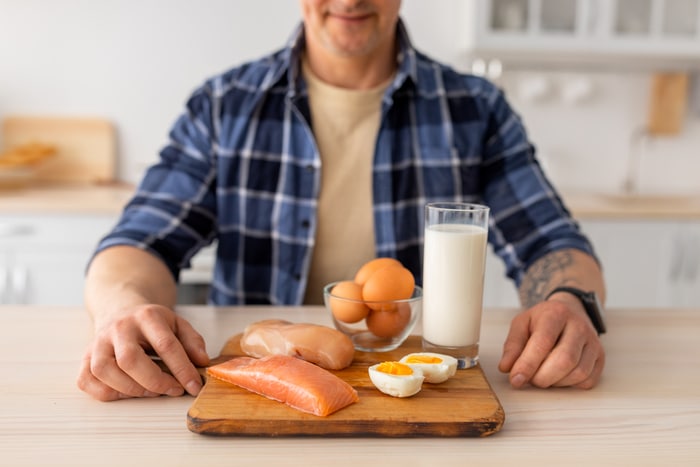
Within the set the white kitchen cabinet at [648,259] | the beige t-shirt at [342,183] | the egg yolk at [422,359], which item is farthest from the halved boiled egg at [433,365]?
the white kitchen cabinet at [648,259]

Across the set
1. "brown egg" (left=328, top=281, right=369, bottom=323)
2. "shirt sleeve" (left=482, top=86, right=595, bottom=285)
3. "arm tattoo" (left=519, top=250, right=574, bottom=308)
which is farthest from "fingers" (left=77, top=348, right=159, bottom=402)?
"shirt sleeve" (left=482, top=86, right=595, bottom=285)

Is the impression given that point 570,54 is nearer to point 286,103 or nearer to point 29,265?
point 286,103

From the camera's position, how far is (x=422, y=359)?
0.87 meters

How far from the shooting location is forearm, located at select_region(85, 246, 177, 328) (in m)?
1.07

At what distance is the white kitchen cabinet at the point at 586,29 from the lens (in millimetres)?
2768

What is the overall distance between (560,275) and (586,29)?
1822mm

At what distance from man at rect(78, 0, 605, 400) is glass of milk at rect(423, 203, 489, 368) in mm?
538

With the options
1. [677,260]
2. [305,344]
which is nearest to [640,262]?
[677,260]

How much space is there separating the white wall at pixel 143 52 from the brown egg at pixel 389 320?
217 centimetres

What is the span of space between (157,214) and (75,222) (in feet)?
4.09

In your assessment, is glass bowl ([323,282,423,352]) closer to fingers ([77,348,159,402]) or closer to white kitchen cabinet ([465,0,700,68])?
fingers ([77,348,159,402])

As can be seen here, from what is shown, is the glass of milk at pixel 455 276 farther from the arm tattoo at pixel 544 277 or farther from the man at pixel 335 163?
the man at pixel 335 163

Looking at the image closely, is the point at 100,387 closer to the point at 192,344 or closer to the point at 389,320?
the point at 192,344

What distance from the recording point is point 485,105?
5.25 feet
